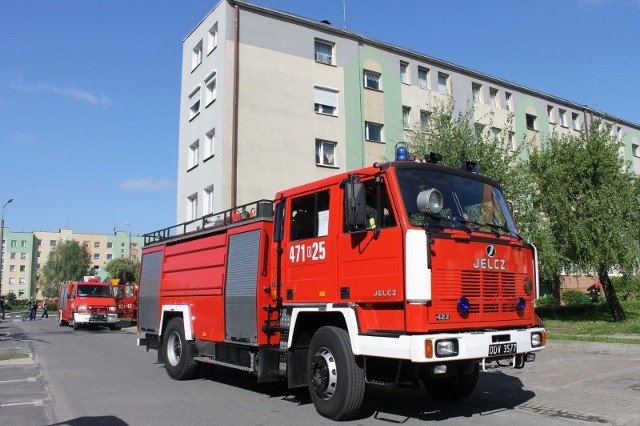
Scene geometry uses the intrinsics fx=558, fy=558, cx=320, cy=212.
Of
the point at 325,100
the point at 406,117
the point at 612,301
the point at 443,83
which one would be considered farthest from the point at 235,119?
the point at 612,301

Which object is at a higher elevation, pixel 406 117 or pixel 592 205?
pixel 406 117

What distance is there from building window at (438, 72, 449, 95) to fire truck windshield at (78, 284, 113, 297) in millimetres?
20645

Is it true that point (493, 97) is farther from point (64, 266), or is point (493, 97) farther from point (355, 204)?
point (64, 266)

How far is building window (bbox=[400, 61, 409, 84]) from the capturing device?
1164 inches

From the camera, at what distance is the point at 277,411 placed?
7297 mm

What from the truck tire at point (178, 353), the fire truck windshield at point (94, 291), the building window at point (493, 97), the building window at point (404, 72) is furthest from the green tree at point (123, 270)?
the truck tire at point (178, 353)

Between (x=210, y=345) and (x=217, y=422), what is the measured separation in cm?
259

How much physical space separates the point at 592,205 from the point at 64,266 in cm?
7334

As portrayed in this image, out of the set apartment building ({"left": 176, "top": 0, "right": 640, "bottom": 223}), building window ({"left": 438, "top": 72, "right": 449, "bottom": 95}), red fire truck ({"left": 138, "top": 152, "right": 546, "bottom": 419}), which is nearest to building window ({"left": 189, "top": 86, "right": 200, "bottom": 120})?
apartment building ({"left": 176, "top": 0, "right": 640, "bottom": 223})

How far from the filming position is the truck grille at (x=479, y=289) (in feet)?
19.6

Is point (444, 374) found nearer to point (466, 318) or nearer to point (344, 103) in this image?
point (466, 318)

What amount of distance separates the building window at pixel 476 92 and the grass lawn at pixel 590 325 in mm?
13208

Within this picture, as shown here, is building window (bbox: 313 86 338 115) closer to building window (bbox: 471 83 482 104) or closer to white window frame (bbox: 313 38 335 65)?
white window frame (bbox: 313 38 335 65)

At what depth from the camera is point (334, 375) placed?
6.59 meters
